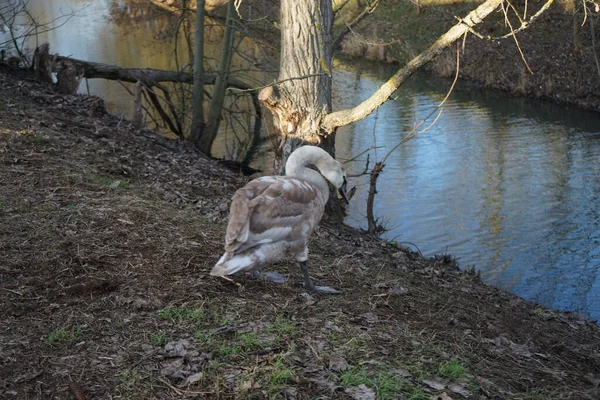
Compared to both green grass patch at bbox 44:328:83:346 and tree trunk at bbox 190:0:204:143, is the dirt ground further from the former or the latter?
tree trunk at bbox 190:0:204:143

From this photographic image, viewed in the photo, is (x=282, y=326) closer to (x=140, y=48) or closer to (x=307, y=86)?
(x=307, y=86)

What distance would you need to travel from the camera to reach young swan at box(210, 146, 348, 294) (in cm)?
573

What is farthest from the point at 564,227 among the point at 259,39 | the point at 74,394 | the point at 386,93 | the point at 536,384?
the point at 74,394

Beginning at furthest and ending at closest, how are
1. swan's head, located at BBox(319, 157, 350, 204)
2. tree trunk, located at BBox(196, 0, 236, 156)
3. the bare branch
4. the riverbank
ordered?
the riverbank → tree trunk, located at BBox(196, 0, 236, 156) → the bare branch → swan's head, located at BBox(319, 157, 350, 204)

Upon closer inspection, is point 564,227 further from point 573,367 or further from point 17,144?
point 17,144

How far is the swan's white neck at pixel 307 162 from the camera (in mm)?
6816

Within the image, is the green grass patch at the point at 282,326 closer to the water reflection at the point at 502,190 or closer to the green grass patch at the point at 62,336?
the green grass patch at the point at 62,336

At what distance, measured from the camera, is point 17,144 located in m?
9.62

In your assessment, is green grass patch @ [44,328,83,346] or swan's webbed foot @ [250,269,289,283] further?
swan's webbed foot @ [250,269,289,283]

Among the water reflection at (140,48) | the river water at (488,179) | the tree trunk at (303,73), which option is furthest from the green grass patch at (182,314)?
the water reflection at (140,48)

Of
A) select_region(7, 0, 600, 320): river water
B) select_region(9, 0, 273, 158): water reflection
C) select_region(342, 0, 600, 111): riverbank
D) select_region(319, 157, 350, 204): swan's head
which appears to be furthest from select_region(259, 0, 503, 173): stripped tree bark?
select_region(342, 0, 600, 111): riverbank

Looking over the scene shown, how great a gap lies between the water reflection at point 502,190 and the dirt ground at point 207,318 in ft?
9.55

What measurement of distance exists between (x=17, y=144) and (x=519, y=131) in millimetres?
15055

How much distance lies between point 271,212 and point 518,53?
892 inches
